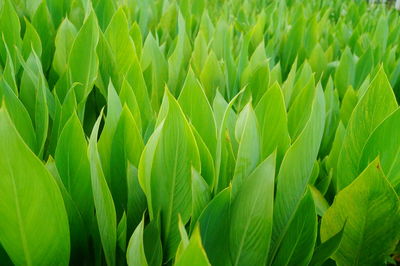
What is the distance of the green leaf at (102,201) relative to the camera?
73 cm

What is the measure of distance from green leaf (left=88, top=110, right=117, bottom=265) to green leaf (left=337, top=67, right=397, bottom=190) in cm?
46

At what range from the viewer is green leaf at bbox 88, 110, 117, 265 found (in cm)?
73

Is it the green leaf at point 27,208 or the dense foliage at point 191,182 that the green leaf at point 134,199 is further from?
the green leaf at point 27,208

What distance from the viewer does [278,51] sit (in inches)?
83.1

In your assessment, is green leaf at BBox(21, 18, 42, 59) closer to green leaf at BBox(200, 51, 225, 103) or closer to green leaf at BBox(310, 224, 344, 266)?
green leaf at BBox(200, 51, 225, 103)

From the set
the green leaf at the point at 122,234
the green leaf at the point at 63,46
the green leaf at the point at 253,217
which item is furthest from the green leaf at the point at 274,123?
the green leaf at the point at 63,46

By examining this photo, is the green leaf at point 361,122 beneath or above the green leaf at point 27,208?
beneath

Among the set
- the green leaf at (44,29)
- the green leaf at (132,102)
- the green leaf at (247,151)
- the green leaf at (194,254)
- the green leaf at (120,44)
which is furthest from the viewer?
the green leaf at (44,29)

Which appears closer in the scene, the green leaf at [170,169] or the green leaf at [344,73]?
the green leaf at [170,169]

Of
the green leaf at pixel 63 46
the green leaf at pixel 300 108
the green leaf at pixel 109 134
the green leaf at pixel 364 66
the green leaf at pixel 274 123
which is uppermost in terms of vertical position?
the green leaf at pixel 63 46

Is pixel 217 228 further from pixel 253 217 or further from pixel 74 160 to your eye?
pixel 74 160

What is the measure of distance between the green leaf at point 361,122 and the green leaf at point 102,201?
46cm

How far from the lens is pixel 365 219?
838 millimetres

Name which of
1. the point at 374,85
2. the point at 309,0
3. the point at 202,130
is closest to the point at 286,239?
the point at 202,130
